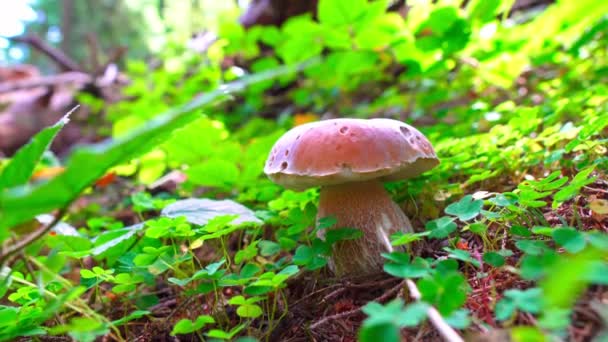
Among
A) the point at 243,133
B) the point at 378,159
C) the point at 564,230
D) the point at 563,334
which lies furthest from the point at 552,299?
the point at 243,133

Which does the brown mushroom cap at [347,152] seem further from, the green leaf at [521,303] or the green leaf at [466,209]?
the green leaf at [521,303]

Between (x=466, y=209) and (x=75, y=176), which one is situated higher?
(x=75, y=176)

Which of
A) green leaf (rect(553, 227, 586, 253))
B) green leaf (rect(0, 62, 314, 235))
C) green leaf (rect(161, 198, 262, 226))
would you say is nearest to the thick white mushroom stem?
green leaf (rect(161, 198, 262, 226))

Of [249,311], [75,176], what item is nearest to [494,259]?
[249,311]

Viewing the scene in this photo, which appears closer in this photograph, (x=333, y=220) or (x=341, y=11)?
(x=333, y=220)

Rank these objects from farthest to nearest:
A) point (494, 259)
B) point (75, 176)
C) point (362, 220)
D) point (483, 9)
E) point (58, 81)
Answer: point (58, 81) < point (483, 9) < point (362, 220) < point (494, 259) < point (75, 176)

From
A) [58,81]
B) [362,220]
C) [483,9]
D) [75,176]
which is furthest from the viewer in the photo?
[58,81]

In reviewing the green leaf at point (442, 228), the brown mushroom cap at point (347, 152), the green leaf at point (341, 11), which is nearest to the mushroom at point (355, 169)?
the brown mushroom cap at point (347, 152)

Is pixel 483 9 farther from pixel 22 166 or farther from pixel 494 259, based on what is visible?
pixel 22 166
